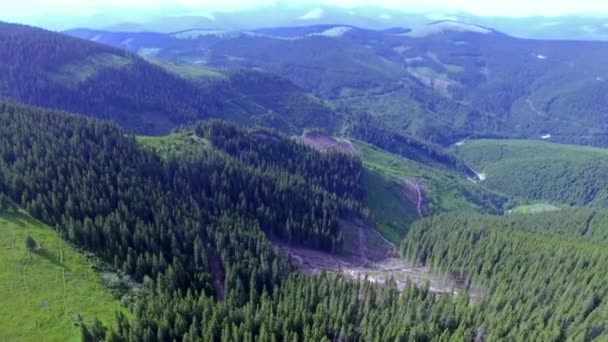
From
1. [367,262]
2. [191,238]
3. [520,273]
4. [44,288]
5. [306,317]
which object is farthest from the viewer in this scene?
[367,262]

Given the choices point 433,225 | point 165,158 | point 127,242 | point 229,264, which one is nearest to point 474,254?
point 433,225

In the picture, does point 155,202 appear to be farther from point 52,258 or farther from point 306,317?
point 306,317

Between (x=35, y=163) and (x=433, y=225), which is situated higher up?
(x=35, y=163)

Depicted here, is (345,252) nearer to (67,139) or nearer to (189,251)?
(189,251)

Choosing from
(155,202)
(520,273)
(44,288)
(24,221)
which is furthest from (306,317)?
(24,221)

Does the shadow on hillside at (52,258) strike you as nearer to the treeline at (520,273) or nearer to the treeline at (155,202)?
the treeline at (155,202)

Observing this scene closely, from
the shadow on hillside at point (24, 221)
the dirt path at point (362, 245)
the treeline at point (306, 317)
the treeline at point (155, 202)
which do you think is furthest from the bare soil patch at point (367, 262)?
the shadow on hillside at point (24, 221)

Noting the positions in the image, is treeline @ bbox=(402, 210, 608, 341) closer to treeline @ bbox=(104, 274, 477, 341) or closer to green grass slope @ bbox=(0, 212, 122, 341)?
treeline @ bbox=(104, 274, 477, 341)
